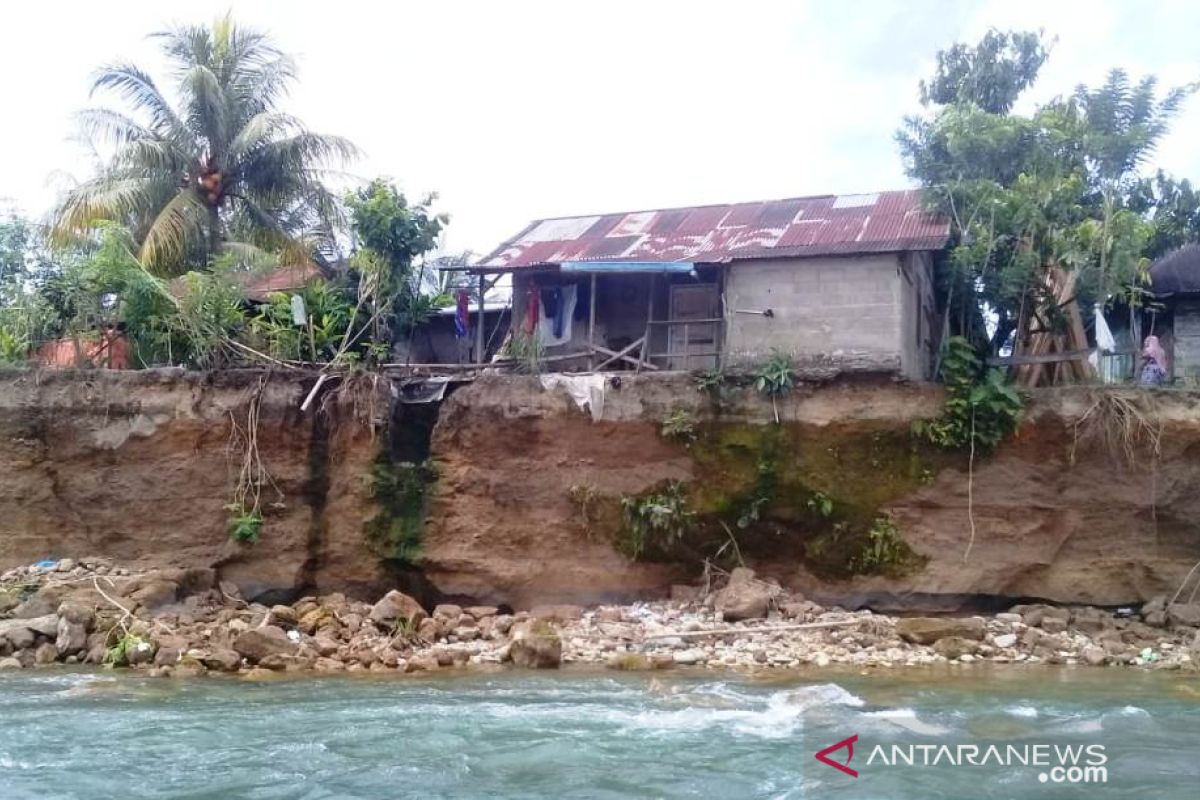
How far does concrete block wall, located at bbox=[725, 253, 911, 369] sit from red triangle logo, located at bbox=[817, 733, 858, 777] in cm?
787

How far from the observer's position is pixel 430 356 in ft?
67.1

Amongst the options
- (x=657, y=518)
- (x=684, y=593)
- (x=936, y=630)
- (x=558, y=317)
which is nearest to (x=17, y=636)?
(x=657, y=518)

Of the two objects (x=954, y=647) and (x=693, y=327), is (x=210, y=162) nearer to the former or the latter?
(x=693, y=327)

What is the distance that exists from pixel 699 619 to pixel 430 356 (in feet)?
28.2

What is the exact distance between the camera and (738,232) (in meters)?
17.3

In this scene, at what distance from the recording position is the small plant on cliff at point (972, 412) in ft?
48.0

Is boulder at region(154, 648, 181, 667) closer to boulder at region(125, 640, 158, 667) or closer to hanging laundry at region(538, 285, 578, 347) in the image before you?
boulder at region(125, 640, 158, 667)

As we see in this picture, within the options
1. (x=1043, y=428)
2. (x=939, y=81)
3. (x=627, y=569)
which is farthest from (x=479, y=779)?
→ (x=939, y=81)

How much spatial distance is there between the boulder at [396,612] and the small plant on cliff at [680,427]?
4248 mm

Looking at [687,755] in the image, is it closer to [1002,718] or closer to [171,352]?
[1002,718]

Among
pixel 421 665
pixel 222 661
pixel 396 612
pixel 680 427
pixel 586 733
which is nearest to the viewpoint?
pixel 586 733

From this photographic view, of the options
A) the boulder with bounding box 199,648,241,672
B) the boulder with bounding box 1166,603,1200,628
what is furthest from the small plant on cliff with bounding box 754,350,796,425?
the boulder with bounding box 199,648,241,672

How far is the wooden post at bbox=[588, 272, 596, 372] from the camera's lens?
53.8 ft

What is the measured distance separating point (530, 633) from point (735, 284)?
6312mm
